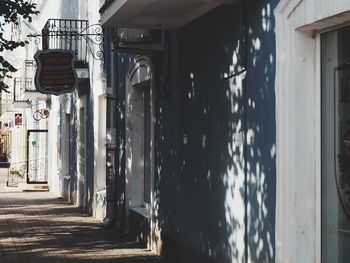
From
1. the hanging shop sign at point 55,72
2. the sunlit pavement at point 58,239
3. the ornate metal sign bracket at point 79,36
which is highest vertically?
the ornate metal sign bracket at point 79,36

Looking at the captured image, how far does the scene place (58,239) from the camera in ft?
39.9

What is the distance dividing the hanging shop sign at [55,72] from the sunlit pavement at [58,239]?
2.89 metres

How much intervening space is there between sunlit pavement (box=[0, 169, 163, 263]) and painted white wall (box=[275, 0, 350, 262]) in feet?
14.5

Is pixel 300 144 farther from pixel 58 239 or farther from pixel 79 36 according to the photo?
pixel 79 36

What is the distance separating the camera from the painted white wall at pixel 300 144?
584 cm

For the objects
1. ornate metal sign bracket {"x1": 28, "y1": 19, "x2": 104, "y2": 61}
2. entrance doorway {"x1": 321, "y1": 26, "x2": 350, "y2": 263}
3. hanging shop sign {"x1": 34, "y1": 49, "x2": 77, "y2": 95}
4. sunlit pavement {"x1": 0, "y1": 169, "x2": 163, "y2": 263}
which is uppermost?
ornate metal sign bracket {"x1": 28, "y1": 19, "x2": 104, "y2": 61}

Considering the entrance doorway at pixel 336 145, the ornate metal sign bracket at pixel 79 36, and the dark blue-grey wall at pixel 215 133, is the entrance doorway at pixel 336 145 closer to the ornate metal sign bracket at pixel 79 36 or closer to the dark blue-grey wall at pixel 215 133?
the dark blue-grey wall at pixel 215 133

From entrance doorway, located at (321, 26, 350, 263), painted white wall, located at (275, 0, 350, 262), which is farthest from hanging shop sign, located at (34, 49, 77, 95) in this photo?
entrance doorway, located at (321, 26, 350, 263)

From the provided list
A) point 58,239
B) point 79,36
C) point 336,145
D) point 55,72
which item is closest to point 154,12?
point 336,145

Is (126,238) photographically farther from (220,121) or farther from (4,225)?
(220,121)

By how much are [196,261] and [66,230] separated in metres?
5.54

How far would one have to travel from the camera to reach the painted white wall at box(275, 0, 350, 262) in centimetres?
584

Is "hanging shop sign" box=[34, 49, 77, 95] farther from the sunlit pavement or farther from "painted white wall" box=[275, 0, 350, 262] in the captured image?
"painted white wall" box=[275, 0, 350, 262]

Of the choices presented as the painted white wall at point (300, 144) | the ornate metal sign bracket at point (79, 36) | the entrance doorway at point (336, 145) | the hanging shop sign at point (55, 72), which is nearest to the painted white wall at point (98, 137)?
the ornate metal sign bracket at point (79, 36)
